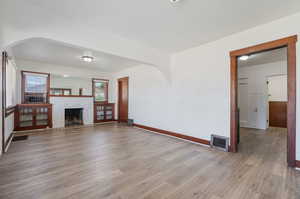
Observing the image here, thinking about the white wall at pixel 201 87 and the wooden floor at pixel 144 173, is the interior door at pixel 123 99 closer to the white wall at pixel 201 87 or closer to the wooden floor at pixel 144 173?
the white wall at pixel 201 87

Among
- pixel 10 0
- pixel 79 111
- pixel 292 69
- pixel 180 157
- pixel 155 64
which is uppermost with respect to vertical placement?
pixel 10 0

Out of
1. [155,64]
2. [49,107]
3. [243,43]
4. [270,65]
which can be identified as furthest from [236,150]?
[49,107]

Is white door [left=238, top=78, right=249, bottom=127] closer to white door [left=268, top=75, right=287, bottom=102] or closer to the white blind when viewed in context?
white door [left=268, top=75, right=287, bottom=102]

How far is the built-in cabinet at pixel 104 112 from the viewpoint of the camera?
6628mm

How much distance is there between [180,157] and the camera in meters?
2.70

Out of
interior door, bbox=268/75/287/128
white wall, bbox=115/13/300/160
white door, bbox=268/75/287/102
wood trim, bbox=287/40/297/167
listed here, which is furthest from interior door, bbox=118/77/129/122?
white door, bbox=268/75/287/102

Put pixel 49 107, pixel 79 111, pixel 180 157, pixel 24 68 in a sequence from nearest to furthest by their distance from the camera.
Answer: pixel 180 157 → pixel 24 68 → pixel 49 107 → pixel 79 111

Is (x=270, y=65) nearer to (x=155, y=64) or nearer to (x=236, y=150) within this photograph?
(x=236, y=150)

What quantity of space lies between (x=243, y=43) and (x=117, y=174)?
3.58 metres

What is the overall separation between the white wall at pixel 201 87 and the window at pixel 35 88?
14.2 ft

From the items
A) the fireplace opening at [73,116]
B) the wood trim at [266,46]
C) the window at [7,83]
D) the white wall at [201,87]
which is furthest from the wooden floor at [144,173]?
the fireplace opening at [73,116]

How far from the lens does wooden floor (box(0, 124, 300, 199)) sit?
1649mm

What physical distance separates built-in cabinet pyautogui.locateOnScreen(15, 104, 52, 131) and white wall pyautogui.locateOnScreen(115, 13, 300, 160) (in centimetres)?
414

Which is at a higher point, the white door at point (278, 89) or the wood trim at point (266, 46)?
the wood trim at point (266, 46)
